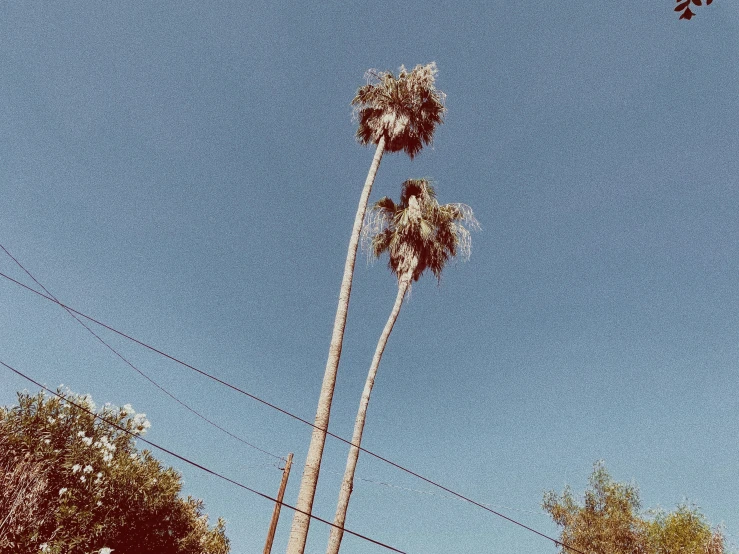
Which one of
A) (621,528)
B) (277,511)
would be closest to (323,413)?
(277,511)

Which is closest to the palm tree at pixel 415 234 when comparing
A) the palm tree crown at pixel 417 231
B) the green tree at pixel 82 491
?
the palm tree crown at pixel 417 231

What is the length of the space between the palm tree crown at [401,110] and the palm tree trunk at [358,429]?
15.9ft

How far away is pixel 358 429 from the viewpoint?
41.8ft

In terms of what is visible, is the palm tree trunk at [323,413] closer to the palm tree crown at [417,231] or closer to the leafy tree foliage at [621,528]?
the palm tree crown at [417,231]

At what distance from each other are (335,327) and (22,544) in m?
11.2

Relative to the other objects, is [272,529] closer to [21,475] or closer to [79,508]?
[79,508]

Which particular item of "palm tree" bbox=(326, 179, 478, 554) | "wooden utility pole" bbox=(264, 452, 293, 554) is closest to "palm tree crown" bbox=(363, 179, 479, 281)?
"palm tree" bbox=(326, 179, 478, 554)

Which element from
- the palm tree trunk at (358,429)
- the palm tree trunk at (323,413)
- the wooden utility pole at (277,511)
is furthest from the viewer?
the wooden utility pole at (277,511)

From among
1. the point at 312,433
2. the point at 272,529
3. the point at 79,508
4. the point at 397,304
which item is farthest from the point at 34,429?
the point at 397,304

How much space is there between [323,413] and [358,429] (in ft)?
15.2

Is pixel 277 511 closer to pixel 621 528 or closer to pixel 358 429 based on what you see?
pixel 358 429

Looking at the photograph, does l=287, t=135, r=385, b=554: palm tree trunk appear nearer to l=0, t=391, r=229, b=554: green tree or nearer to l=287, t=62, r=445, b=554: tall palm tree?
l=287, t=62, r=445, b=554: tall palm tree

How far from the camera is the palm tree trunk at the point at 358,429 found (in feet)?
36.4

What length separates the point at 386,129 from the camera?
46.7 feet
